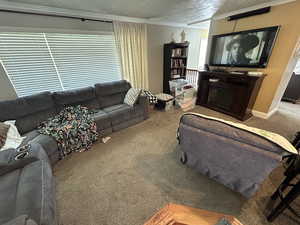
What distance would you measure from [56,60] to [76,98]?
0.83 m

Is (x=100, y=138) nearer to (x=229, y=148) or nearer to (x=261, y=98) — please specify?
(x=229, y=148)

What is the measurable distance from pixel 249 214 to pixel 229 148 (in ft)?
2.39

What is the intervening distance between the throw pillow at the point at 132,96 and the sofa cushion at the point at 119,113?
110 mm

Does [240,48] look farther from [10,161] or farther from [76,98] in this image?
[10,161]

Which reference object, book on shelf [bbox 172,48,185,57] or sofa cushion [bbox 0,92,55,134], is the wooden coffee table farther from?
book on shelf [bbox 172,48,185,57]

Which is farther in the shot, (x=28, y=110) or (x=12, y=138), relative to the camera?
(x=28, y=110)

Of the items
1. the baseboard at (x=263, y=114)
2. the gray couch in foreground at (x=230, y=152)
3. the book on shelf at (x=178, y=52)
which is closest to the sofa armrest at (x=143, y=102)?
the gray couch in foreground at (x=230, y=152)

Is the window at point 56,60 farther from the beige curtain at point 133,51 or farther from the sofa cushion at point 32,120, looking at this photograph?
the sofa cushion at point 32,120

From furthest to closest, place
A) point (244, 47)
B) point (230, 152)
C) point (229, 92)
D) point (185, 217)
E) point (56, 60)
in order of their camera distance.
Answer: point (229, 92) < point (244, 47) < point (56, 60) < point (230, 152) < point (185, 217)

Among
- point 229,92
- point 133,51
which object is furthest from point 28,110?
point 229,92

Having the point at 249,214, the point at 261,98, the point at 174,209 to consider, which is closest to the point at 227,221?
the point at 174,209

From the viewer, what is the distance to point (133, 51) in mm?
3357

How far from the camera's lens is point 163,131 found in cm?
266

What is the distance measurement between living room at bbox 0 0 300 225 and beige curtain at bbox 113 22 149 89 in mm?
25
